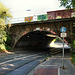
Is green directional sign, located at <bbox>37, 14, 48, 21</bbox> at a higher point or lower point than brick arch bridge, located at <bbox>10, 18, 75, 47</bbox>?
higher

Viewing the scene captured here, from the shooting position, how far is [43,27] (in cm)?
1822

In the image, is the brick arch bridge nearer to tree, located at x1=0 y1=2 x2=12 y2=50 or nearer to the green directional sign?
the green directional sign

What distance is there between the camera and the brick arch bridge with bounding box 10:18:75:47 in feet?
51.0

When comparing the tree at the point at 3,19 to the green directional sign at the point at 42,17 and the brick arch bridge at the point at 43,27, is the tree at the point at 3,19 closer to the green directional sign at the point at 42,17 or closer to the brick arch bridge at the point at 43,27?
the brick arch bridge at the point at 43,27

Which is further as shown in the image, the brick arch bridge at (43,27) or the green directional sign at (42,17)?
the green directional sign at (42,17)

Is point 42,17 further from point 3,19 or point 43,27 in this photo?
point 3,19

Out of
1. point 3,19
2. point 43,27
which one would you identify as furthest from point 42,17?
point 3,19

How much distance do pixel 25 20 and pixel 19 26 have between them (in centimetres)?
225

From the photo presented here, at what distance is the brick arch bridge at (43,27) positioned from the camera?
15555 millimetres

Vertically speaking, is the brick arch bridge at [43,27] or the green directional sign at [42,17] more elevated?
the green directional sign at [42,17]

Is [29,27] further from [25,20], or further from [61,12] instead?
[61,12]

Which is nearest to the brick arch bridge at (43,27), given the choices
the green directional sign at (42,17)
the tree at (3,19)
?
the green directional sign at (42,17)

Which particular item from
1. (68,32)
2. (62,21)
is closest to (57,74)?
(68,32)

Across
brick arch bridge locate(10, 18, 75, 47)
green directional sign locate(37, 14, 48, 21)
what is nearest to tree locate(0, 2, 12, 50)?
brick arch bridge locate(10, 18, 75, 47)
